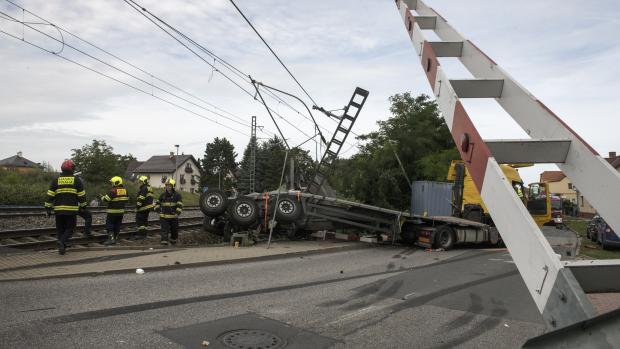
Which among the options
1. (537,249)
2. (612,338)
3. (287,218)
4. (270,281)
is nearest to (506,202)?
(537,249)

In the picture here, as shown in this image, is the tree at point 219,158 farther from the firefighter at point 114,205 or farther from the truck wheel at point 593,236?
the firefighter at point 114,205

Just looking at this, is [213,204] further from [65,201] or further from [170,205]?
[65,201]

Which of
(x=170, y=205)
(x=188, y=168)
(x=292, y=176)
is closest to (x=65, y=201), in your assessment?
(x=170, y=205)

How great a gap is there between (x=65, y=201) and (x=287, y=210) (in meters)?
5.90

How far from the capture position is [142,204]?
13633mm

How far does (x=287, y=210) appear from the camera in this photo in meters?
13.7

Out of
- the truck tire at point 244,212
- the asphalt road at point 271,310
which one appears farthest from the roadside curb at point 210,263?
the truck tire at point 244,212

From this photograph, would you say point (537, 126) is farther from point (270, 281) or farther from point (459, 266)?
point (459, 266)

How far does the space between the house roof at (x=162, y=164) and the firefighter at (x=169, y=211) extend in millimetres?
90250

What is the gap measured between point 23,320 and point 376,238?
12.4m

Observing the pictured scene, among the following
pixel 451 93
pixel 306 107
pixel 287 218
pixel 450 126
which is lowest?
pixel 287 218

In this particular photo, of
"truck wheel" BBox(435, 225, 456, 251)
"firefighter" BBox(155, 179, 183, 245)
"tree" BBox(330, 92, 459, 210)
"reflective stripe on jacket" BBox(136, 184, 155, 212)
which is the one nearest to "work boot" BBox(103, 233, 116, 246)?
"firefighter" BBox(155, 179, 183, 245)

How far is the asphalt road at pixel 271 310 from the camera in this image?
507cm

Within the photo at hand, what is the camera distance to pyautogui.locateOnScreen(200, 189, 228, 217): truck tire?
13680 mm
